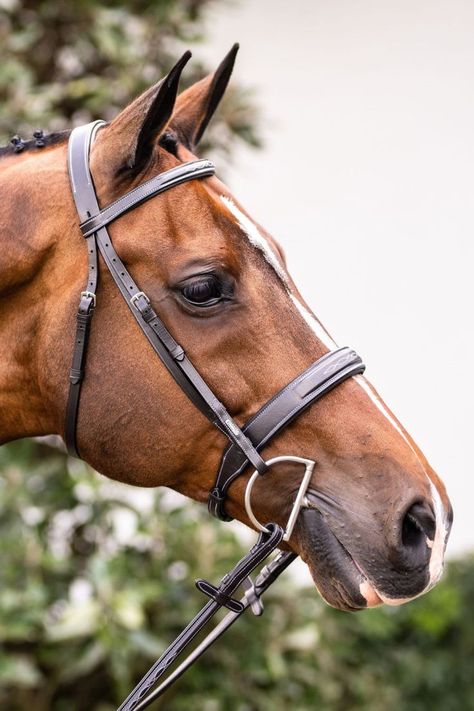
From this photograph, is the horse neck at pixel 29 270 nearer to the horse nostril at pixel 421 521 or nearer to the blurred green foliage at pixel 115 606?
the horse nostril at pixel 421 521

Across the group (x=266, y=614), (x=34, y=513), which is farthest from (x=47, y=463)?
(x=266, y=614)

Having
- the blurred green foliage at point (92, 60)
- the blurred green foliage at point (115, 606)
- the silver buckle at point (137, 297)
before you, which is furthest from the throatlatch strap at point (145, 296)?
the blurred green foliage at point (92, 60)

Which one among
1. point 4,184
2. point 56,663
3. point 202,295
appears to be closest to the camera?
point 202,295

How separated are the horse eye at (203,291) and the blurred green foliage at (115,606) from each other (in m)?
2.04

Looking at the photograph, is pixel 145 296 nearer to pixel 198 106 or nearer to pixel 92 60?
pixel 198 106

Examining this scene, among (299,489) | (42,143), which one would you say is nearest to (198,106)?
(42,143)

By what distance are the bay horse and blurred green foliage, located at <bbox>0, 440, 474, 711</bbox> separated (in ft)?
5.93

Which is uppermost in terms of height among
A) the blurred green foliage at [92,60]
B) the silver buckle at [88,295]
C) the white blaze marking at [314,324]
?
the blurred green foliage at [92,60]

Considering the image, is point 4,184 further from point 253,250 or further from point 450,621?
point 450,621

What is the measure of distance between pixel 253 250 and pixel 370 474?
56 centimetres

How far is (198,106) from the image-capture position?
2361mm

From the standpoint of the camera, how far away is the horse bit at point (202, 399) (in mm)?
1872

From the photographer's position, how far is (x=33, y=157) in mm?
2135

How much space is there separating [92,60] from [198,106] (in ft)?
8.52
